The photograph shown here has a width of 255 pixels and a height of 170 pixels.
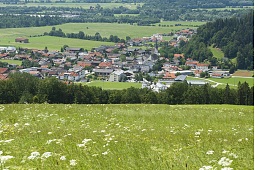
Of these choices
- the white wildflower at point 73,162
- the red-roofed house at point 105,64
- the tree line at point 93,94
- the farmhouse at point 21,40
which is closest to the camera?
the white wildflower at point 73,162

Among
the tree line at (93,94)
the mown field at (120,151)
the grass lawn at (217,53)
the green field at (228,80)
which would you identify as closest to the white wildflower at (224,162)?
the mown field at (120,151)

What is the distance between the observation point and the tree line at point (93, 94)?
42.4 metres

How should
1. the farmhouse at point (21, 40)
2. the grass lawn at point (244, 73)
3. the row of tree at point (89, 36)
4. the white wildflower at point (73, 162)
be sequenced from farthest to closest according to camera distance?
1. the row of tree at point (89, 36)
2. the farmhouse at point (21, 40)
3. the grass lawn at point (244, 73)
4. the white wildflower at point (73, 162)

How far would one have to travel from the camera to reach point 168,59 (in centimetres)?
12962

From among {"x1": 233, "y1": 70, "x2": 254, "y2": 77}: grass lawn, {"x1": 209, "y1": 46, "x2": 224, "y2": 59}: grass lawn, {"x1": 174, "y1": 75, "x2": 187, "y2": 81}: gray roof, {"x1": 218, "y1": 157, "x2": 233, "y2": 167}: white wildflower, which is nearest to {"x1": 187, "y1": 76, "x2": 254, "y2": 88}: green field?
{"x1": 174, "y1": 75, "x2": 187, "y2": 81}: gray roof

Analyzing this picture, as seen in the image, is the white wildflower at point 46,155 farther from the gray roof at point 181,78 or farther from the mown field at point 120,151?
the gray roof at point 181,78

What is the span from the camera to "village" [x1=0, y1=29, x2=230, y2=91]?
3967 inches

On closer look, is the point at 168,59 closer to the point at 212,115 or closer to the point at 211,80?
the point at 211,80

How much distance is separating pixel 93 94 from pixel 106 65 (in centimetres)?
6765

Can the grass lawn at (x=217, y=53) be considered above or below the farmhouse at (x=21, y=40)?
below

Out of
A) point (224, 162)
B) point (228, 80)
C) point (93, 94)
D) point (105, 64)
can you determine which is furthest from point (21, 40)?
point (224, 162)

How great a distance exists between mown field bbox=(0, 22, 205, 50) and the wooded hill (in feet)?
115

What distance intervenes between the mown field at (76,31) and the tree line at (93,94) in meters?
94.1

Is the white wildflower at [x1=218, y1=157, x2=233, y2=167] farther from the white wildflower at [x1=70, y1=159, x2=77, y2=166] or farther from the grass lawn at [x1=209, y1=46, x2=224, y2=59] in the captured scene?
the grass lawn at [x1=209, y1=46, x2=224, y2=59]
